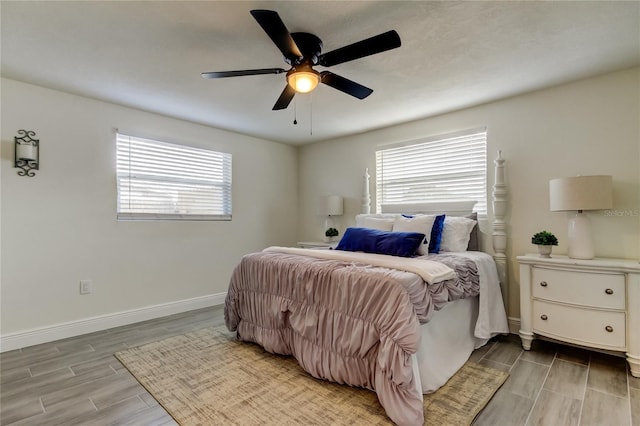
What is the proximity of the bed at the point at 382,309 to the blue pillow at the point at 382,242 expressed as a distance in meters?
0.01

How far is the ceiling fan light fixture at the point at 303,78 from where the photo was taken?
202 centimetres

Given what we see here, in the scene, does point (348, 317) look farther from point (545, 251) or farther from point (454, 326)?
point (545, 251)

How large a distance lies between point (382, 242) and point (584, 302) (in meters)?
1.55

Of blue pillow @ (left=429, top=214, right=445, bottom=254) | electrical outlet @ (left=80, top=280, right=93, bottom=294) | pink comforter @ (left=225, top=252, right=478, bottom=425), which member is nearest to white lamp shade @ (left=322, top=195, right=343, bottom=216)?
blue pillow @ (left=429, top=214, right=445, bottom=254)

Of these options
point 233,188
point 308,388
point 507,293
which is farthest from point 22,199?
point 507,293

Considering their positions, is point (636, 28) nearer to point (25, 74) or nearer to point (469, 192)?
point (469, 192)

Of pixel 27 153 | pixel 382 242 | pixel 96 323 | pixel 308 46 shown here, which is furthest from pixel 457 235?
pixel 27 153

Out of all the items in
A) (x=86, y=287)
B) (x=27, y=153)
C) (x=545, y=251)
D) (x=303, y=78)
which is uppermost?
(x=303, y=78)

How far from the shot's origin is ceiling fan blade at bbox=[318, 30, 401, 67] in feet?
5.49

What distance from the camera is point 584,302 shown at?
236cm

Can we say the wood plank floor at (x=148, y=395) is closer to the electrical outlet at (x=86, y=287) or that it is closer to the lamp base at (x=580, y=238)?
the electrical outlet at (x=86, y=287)

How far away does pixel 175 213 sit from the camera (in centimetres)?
384

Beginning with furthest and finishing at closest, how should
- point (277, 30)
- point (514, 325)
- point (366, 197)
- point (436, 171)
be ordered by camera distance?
point (366, 197), point (436, 171), point (514, 325), point (277, 30)

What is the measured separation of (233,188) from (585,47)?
388cm
